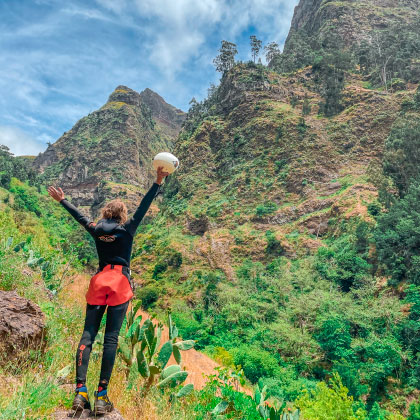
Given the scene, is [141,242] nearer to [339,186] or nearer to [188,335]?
[188,335]

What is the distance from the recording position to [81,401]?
182 cm

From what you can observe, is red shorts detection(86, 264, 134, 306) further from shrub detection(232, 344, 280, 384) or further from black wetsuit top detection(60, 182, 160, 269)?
shrub detection(232, 344, 280, 384)

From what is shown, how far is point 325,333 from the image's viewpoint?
1677cm

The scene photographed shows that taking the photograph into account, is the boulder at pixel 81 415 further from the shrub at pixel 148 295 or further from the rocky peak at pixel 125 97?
the rocky peak at pixel 125 97

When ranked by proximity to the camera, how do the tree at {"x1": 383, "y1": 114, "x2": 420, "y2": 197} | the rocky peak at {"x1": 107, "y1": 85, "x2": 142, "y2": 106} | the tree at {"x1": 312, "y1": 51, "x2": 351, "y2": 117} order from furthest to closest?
the rocky peak at {"x1": 107, "y1": 85, "x2": 142, "y2": 106}, the tree at {"x1": 312, "y1": 51, "x2": 351, "y2": 117}, the tree at {"x1": 383, "y1": 114, "x2": 420, "y2": 197}

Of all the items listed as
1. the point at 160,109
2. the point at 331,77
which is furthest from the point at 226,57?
the point at 160,109

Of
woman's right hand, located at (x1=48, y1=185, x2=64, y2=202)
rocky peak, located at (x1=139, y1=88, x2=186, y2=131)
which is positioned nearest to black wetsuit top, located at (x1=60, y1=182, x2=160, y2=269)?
woman's right hand, located at (x1=48, y1=185, x2=64, y2=202)

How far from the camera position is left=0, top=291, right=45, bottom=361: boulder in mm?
2320

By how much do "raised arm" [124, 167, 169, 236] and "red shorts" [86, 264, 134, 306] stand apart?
0.36m

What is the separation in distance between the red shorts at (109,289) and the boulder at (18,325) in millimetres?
802

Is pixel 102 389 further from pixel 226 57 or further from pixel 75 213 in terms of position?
pixel 226 57

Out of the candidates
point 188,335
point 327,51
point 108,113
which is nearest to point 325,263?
point 188,335

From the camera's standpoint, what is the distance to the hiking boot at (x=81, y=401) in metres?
1.79

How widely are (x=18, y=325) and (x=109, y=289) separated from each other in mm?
1061
